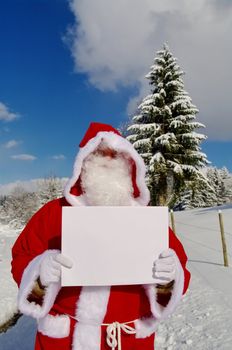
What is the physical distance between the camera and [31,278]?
2.04 m

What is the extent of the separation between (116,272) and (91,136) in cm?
88

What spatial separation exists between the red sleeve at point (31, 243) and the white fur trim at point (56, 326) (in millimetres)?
286

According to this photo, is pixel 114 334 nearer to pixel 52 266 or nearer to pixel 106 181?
pixel 52 266

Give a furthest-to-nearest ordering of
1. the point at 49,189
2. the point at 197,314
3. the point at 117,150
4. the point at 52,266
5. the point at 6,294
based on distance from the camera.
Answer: the point at 49,189 < the point at 6,294 < the point at 197,314 < the point at 117,150 < the point at 52,266

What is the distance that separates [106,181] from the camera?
2.20 m

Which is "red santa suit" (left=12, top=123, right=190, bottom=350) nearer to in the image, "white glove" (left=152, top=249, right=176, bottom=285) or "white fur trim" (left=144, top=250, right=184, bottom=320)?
"white fur trim" (left=144, top=250, right=184, bottom=320)

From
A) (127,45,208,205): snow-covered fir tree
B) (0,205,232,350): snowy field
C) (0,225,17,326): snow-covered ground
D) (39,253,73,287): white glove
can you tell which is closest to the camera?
(39,253,73,287): white glove

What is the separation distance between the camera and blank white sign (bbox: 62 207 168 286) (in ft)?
6.14

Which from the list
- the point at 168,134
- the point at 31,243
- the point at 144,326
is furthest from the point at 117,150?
the point at 168,134

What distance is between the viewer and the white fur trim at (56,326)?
84.4 inches

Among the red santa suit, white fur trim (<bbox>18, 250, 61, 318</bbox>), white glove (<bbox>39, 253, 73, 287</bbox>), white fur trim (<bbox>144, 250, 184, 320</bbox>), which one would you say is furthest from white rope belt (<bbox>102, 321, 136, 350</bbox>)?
white glove (<bbox>39, 253, 73, 287</bbox>)

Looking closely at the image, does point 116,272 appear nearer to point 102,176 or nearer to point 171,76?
point 102,176

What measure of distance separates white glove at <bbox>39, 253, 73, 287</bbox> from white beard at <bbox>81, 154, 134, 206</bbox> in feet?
1.38

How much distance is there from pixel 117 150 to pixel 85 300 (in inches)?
33.9
